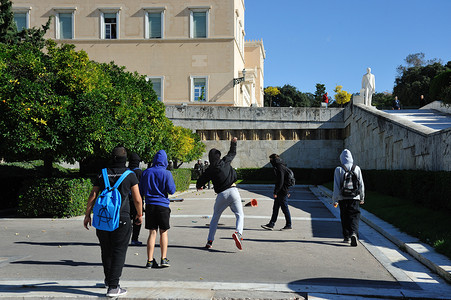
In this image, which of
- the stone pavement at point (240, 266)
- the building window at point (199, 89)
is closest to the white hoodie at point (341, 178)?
the stone pavement at point (240, 266)

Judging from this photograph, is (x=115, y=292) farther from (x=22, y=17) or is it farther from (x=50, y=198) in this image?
(x=22, y=17)

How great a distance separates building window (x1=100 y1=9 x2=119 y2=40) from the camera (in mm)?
39938

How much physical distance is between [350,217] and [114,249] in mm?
5161

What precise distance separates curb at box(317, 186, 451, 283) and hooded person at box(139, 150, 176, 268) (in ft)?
12.7

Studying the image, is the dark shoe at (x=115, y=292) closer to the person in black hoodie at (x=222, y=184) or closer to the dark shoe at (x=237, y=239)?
the dark shoe at (x=237, y=239)

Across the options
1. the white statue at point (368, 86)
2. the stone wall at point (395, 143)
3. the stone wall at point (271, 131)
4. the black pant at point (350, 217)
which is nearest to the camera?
the black pant at point (350, 217)

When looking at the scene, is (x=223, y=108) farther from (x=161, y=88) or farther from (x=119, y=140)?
(x=119, y=140)

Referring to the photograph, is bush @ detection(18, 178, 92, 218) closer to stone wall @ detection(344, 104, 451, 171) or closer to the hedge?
the hedge

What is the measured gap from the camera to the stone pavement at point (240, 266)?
18.0ft

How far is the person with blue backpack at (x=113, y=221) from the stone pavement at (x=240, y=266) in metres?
0.29

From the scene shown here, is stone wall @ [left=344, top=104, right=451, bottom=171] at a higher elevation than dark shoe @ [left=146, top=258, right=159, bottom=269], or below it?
higher

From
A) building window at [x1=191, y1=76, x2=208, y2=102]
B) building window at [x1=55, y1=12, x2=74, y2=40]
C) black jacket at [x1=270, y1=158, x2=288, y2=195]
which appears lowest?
black jacket at [x1=270, y1=158, x2=288, y2=195]

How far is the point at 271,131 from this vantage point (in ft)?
114

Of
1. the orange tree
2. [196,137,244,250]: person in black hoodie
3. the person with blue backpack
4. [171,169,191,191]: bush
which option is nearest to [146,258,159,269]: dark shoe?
the person with blue backpack
